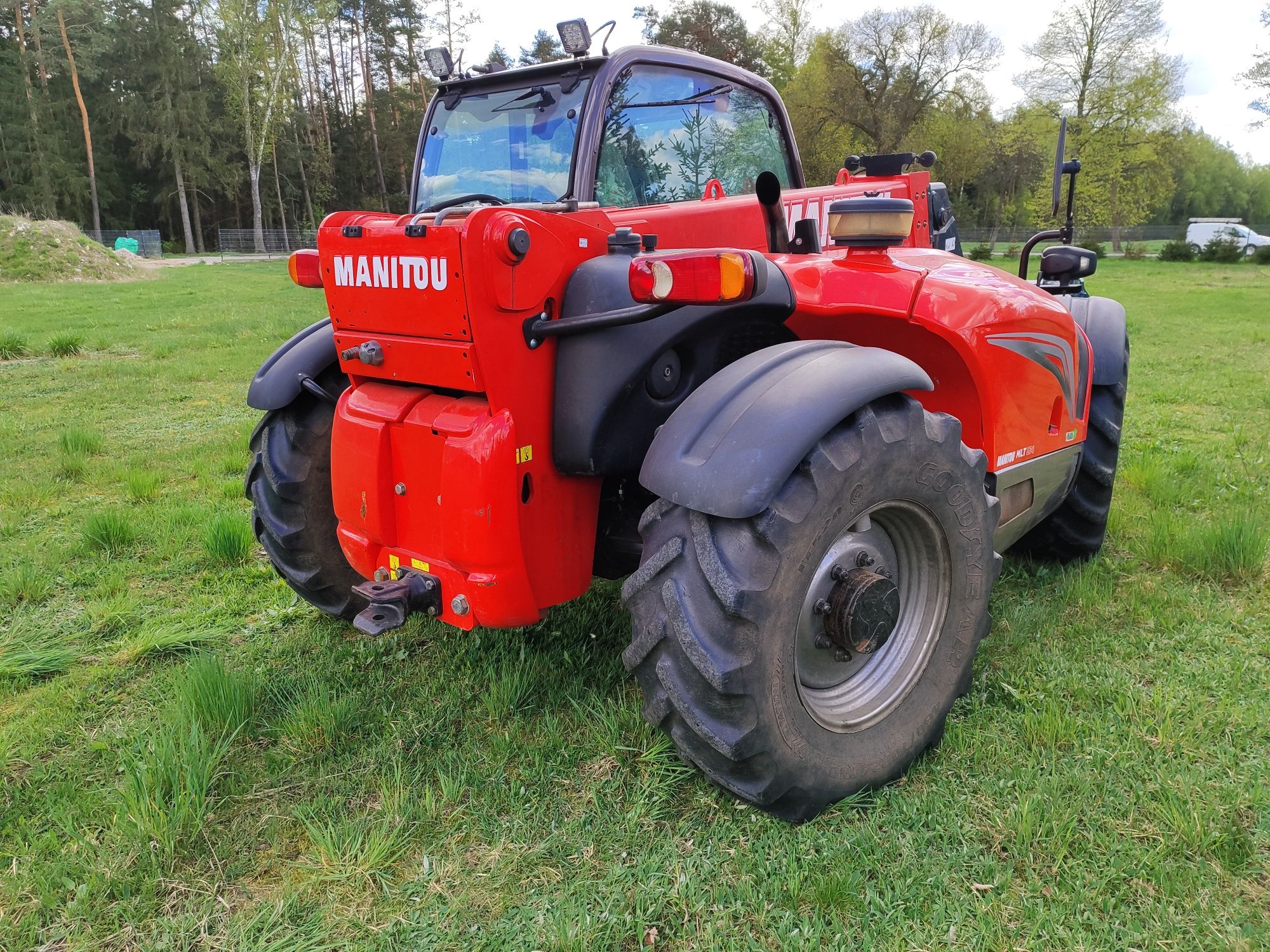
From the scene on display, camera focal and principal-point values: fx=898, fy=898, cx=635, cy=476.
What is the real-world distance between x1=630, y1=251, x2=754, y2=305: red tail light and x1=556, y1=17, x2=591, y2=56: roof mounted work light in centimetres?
131

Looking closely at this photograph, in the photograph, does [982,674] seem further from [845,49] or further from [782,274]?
[845,49]

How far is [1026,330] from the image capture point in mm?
2975

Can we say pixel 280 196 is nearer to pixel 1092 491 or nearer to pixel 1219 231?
pixel 1219 231

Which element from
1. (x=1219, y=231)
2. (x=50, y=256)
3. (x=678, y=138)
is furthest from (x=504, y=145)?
(x=1219, y=231)

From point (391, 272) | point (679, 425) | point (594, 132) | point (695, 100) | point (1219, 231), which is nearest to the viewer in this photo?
point (679, 425)

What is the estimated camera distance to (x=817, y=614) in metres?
2.44

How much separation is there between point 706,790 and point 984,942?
772mm

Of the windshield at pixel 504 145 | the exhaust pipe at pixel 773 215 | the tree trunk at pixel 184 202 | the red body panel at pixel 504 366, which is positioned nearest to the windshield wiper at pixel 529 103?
the windshield at pixel 504 145

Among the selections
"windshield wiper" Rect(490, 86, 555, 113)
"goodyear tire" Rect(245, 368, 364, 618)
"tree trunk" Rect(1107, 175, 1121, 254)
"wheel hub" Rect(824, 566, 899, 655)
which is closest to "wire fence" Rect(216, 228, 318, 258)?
"tree trunk" Rect(1107, 175, 1121, 254)

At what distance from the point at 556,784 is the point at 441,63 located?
2.79 metres

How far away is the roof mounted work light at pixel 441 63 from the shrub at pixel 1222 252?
115ft

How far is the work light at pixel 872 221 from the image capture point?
2713 millimetres

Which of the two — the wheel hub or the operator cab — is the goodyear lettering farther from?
the wheel hub

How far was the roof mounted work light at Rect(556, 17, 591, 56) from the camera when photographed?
304 centimetres
